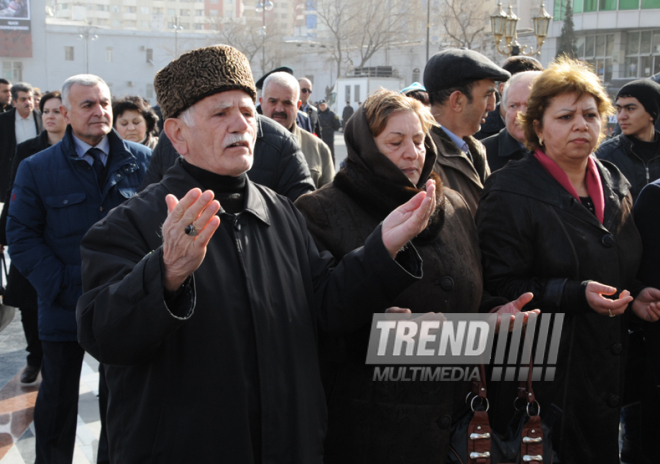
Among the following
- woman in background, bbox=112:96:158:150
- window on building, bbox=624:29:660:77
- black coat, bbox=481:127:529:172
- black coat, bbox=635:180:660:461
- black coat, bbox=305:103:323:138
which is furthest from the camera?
window on building, bbox=624:29:660:77

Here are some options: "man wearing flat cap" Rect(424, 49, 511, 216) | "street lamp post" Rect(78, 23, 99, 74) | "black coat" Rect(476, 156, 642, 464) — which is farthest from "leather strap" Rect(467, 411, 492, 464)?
"street lamp post" Rect(78, 23, 99, 74)

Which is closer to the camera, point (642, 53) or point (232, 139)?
point (232, 139)

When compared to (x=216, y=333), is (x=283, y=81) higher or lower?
higher

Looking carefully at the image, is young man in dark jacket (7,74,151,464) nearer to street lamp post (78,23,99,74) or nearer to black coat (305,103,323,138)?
black coat (305,103,323,138)

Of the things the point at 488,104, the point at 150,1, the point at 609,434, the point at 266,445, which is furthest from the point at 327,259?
the point at 150,1

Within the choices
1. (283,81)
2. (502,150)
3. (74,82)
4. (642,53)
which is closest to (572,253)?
(502,150)

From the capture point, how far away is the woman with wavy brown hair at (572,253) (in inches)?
110

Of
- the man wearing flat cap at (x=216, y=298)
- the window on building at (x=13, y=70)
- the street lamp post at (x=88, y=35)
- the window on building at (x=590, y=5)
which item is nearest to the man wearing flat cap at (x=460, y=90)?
the man wearing flat cap at (x=216, y=298)

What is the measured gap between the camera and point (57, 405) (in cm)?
354

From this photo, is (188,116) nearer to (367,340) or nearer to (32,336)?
(367,340)

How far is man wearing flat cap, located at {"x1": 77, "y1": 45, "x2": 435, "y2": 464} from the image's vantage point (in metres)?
1.76

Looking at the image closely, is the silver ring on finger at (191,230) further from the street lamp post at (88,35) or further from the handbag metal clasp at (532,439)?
the street lamp post at (88,35)

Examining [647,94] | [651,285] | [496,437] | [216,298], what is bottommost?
[496,437]

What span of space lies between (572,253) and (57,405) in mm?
2648
